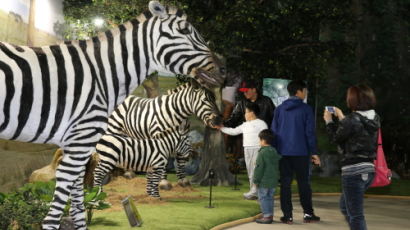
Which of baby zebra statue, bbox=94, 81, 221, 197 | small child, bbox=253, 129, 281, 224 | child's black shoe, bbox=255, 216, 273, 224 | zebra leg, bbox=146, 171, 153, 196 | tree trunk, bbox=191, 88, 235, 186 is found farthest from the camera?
tree trunk, bbox=191, 88, 235, 186

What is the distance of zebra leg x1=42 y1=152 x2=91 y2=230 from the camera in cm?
499

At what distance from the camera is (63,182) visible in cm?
500

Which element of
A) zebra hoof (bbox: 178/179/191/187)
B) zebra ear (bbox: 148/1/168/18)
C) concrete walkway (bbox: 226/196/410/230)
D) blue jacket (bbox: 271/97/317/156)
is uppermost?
zebra ear (bbox: 148/1/168/18)

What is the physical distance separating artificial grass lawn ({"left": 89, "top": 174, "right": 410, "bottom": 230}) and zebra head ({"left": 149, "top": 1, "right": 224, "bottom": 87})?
261cm

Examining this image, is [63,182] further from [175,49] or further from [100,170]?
[100,170]

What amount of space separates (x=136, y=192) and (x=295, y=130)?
146 inches

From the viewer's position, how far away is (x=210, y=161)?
13625 millimetres

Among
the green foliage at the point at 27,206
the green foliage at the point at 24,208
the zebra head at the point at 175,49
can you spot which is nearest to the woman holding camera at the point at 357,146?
the zebra head at the point at 175,49

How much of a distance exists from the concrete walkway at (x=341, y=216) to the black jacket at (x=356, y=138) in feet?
8.54

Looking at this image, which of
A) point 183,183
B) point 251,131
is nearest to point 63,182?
point 251,131

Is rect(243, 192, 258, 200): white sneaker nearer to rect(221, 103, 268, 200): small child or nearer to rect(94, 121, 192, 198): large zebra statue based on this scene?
rect(221, 103, 268, 200): small child

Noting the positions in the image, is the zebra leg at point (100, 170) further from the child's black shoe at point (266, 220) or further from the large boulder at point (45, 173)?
the child's black shoe at point (266, 220)

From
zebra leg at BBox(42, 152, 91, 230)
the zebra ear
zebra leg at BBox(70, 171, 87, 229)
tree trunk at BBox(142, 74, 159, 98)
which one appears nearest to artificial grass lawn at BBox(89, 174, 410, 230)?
zebra leg at BBox(70, 171, 87, 229)

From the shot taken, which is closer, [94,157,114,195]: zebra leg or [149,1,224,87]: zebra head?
[149,1,224,87]: zebra head
